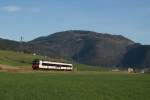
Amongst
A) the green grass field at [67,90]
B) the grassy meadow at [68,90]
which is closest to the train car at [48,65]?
the grassy meadow at [68,90]

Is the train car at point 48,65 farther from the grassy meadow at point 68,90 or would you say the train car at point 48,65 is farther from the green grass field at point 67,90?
the green grass field at point 67,90

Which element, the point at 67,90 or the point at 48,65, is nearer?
the point at 67,90

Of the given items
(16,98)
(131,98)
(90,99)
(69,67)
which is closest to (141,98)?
(131,98)

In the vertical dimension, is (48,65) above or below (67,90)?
above

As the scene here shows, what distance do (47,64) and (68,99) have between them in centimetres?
10023

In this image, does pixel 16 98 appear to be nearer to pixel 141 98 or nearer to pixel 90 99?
pixel 90 99

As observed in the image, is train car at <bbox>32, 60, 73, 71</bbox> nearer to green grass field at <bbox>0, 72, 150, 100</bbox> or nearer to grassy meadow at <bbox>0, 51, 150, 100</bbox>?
grassy meadow at <bbox>0, 51, 150, 100</bbox>

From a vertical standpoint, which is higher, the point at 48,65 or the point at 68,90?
the point at 48,65

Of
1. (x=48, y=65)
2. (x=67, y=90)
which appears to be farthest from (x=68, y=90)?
(x=48, y=65)

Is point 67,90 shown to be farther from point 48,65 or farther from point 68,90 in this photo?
point 48,65

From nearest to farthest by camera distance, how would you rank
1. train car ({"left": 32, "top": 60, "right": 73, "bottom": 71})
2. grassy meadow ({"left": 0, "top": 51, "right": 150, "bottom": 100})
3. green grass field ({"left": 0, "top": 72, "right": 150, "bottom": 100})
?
green grass field ({"left": 0, "top": 72, "right": 150, "bottom": 100})
grassy meadow ({"left": 0, "top": 51, "right": 150, "bottom": 100})
train car ({"left": 32, "top": 60, "right": 73, "bottom": 71})

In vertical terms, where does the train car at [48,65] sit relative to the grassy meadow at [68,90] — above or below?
above

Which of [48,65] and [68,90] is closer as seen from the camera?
[68,90]

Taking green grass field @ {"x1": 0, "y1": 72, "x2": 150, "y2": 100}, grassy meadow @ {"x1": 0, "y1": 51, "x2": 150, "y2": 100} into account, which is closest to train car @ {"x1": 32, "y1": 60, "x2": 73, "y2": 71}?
grassy meadow @ {"x1": 0, "y1": 51, "x2": 150, "y2": 100}
